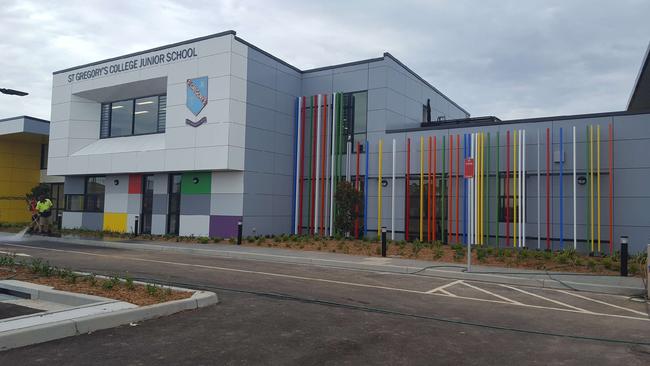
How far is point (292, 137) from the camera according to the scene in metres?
25.6

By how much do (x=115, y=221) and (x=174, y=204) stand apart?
15.6ft

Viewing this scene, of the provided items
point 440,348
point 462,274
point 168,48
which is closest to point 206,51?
point 168,48

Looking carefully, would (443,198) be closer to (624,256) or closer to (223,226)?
(624,256)

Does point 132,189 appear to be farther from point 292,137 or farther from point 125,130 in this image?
point 292,137

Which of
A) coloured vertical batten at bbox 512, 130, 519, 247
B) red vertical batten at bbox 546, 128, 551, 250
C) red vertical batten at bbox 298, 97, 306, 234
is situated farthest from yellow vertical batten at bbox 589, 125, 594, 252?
red vertical batten at bbox 298, 97, 306, 234

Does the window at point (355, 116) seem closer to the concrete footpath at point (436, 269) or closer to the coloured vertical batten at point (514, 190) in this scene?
the coloured vertical batten at point (514, 190)

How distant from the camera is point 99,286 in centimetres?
900

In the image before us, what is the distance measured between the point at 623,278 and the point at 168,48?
21450 mm

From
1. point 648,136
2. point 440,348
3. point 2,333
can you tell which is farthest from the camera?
point 648,136

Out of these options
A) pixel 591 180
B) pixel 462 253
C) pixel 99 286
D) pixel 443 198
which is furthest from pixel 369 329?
pixel 591 180

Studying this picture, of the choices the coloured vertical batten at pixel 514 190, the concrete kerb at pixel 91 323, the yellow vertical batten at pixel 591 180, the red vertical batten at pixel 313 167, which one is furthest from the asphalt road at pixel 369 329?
the red vertical batten at pixel 313 167

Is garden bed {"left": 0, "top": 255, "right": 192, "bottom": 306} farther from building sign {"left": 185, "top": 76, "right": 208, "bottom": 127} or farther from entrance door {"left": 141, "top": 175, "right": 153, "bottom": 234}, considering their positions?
entrance door {"left": 141, "top": 175, "right": 153, "bottom": 234}

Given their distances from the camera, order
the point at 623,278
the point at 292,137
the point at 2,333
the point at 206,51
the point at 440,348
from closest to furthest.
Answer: the point at 2,333, the point at 440,348, the point at 623,278, the point at 206,51, the point at 292,137

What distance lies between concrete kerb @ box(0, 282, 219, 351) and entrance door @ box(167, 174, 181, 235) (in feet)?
57.6
